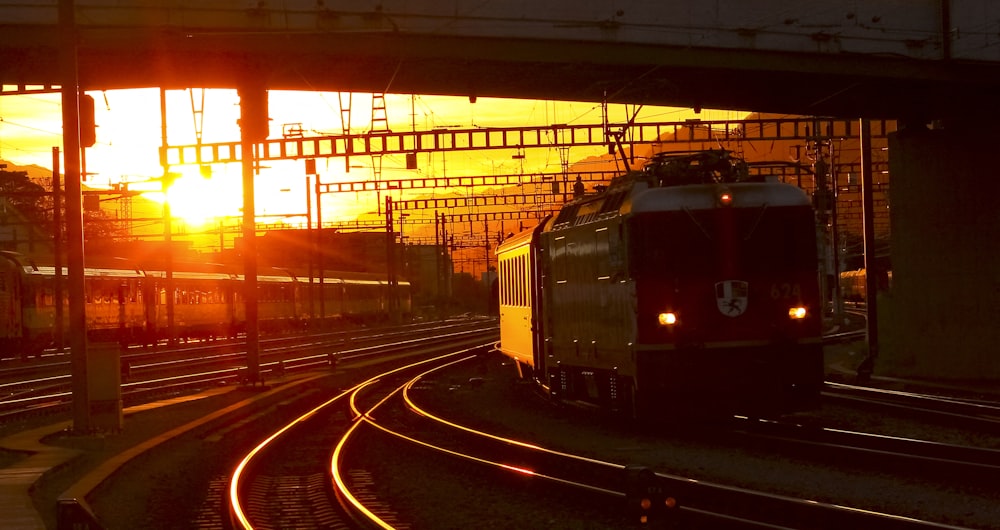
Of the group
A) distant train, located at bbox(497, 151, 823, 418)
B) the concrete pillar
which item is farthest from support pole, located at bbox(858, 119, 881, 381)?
distant train, located at bbox(497, 151, 823, 418)

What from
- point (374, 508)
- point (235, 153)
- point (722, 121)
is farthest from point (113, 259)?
point (374, 508)

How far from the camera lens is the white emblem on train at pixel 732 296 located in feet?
52.8

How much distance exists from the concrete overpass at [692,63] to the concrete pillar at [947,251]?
0.03 meters

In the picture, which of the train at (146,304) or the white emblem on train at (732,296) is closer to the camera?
the white emblem on train at (732,296)

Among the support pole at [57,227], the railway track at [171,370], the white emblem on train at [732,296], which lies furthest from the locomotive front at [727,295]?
the support pole at [57,227]

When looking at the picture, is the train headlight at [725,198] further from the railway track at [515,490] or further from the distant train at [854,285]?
the distant train at [854,285]

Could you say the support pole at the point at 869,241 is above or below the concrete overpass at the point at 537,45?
below

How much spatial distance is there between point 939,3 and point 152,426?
652 inches

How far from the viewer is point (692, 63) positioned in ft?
78.2

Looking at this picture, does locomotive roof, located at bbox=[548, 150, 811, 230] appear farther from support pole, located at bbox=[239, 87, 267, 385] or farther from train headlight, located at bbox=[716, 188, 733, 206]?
support pole, located at bbox=[239, 87, 267, 385]

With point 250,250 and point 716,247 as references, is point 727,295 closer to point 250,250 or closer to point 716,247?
point 716,247

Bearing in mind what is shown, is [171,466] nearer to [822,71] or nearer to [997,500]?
[997,500]

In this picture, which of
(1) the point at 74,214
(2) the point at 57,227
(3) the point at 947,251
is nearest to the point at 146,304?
(2) the point at 57,227

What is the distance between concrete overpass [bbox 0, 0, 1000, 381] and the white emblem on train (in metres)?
8.36
